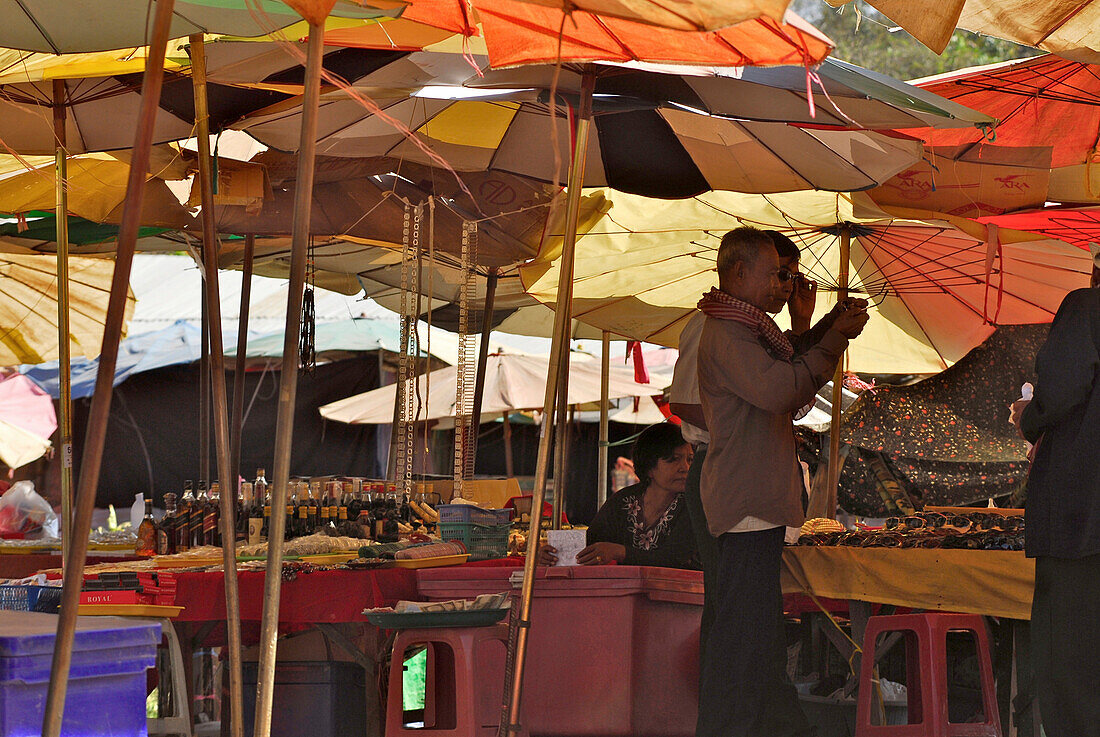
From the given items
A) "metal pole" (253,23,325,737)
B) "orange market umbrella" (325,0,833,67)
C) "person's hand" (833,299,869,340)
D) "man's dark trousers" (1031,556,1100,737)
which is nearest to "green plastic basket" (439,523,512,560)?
"person's hand" (833,299,869,340)

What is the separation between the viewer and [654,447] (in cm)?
487

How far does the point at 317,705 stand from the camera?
13.9 ft

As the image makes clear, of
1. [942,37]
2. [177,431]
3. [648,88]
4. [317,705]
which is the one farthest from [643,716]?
[177,431]

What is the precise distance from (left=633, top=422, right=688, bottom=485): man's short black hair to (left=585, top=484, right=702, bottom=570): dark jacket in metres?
0.09

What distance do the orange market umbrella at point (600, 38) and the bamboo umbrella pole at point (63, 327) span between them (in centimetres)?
184

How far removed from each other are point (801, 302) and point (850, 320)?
428mm

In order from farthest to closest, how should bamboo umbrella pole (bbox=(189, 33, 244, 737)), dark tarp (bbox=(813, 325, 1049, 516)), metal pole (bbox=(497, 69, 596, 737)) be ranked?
dark tarp (bbox=(813, 325, 1049, 516)) → metal pole (bbox=(497, 69, 596, 737)) → bamboo umbrella pole (bbox=(189, 33, 244, 737))

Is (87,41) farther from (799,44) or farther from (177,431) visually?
(177,431)

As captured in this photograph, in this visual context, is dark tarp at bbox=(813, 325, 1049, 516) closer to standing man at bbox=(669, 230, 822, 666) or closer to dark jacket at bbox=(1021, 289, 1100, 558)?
standing man at bbox=(669, 230, 822, 666)

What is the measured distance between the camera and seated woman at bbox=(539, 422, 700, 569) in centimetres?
459

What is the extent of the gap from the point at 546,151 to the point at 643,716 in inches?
102

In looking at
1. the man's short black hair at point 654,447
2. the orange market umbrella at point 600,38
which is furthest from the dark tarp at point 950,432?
the orange market umbrella at point 600,38

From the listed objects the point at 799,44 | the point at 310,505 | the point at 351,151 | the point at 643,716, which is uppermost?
the point at 351,151

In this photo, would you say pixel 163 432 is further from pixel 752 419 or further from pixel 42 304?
pixel 752 419
